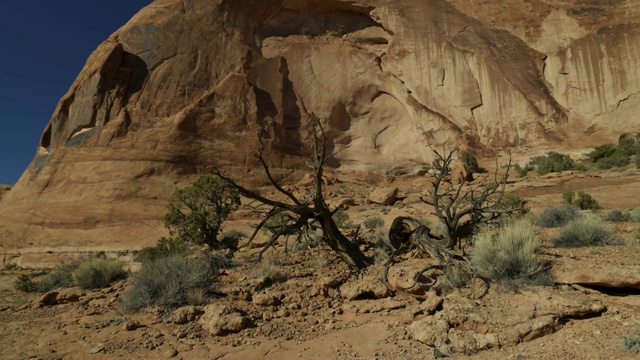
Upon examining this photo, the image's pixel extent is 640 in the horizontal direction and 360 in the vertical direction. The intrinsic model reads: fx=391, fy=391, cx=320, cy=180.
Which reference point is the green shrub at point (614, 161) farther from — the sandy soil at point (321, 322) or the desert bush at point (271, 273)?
the desert bush at point (271, 273)

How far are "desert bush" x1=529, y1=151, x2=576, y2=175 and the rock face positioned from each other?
1751mm

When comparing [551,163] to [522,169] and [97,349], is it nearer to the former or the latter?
[522,169]

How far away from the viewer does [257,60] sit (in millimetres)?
28812

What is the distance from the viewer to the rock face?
68.6ft

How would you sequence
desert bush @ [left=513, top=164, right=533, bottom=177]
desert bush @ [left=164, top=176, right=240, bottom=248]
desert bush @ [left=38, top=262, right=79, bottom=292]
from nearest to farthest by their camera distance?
desert bush @ [left=38, top=262, right=79, bottom=292] < desert bush @ [left=164, top=176, right=240, bottom=248] < desert bush @ [left=513, top=164, right=533, bottom=177]

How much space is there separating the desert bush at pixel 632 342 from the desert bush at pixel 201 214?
9.43 metres

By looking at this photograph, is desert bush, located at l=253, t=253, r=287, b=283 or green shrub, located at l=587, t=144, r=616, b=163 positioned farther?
green shrub, located at l=587, t=144, r=616, b=163

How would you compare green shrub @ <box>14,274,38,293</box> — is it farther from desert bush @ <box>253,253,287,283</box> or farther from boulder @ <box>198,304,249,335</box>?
boulder @ <box>198,304,249,335</box>

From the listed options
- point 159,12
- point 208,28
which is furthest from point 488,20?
point 159,12

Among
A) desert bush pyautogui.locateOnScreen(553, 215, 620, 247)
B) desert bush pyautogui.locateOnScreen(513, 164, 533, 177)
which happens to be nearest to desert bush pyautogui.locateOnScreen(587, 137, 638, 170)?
desert bush pyautogui.locateOnScreen(513, 164, 533, 177)

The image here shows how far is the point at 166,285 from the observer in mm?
5684

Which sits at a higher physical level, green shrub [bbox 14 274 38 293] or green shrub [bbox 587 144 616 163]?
green shrub [bbox 14 274 38 293]

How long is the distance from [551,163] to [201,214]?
20891 mm

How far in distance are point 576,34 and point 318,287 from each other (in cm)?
3183
